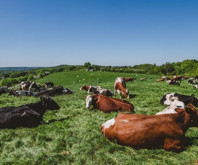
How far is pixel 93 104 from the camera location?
8211 millimetres

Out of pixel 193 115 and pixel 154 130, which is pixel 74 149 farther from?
pixel 193 115

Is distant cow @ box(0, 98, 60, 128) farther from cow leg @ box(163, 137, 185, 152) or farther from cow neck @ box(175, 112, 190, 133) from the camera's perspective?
cow neck @ box(175, 112, 190, 133)

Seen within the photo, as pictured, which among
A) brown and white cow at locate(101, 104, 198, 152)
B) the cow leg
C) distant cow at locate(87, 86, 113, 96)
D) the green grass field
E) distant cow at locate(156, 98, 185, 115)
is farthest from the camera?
distant cow at locate(87, 86, 113, 96)

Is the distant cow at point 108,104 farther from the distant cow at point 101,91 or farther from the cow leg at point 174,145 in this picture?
the distant cow at point 101,91

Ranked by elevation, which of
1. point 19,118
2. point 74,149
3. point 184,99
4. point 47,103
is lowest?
point 74,149

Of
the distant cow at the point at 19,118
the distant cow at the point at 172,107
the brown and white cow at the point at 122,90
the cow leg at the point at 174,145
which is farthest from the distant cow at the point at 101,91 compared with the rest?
the cow leg at the point at 174,145

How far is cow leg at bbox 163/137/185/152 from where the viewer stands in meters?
3.89

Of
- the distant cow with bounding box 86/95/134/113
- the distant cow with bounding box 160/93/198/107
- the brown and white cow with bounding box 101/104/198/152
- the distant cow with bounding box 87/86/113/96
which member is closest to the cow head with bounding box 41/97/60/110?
the distant cow with bounding box 86/95/134/113

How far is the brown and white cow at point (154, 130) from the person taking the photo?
3.99 m

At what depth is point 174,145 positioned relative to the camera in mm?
3916

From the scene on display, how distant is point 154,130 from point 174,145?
1.88ft

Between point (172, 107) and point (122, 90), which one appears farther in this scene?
point (122, 90)

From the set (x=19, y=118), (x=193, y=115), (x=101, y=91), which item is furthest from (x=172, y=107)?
(x=101, y=91)

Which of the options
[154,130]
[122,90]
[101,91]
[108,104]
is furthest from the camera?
[101,91]
